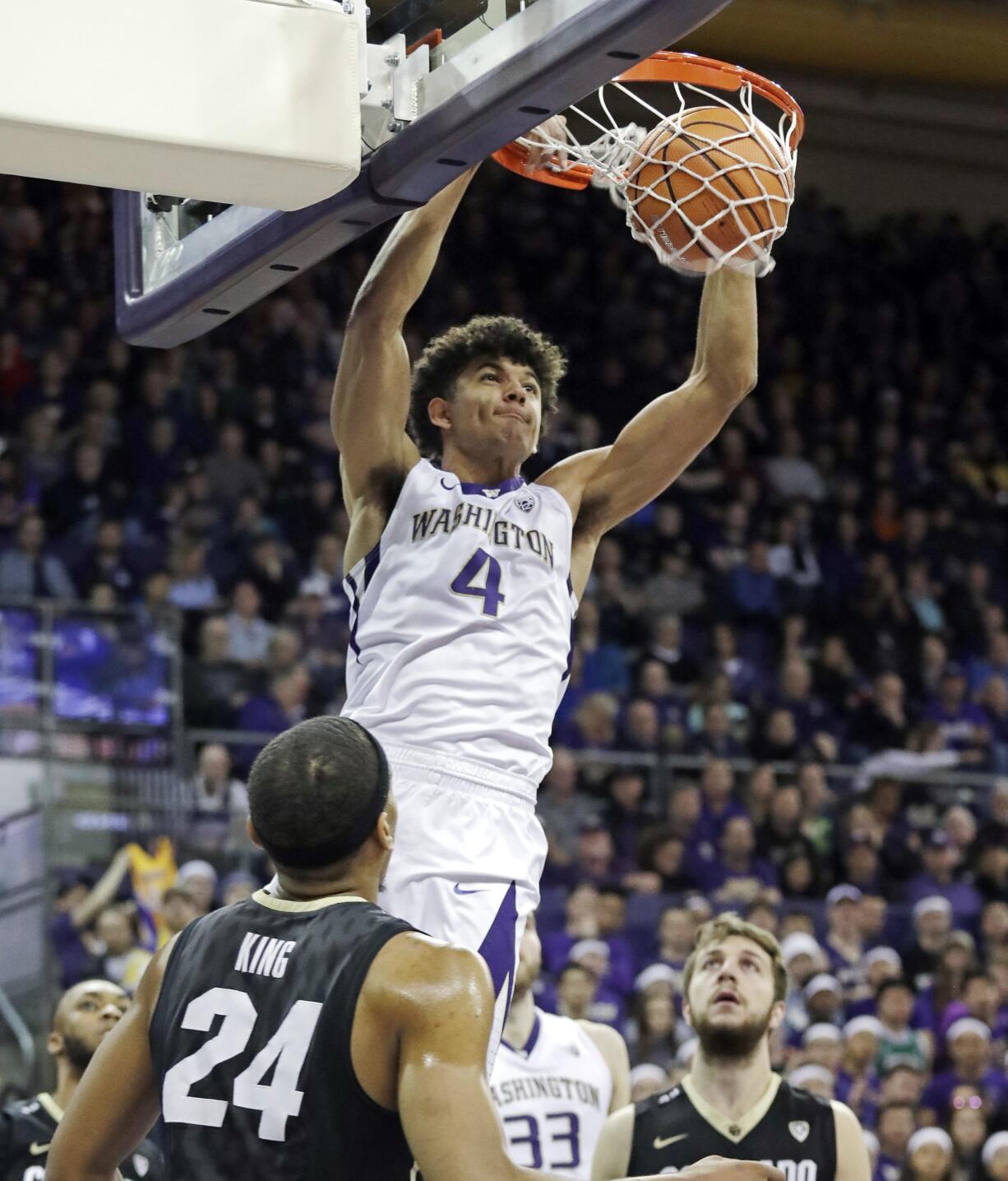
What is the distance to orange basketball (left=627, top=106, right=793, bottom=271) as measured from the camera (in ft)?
14.0

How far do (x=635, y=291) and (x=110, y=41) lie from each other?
1341 cm

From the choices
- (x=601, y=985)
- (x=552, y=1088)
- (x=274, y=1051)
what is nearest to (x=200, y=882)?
(x=601, y=985)

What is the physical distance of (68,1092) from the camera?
19.0ft

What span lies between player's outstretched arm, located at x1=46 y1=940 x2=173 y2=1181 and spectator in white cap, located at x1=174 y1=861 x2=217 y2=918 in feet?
21.3

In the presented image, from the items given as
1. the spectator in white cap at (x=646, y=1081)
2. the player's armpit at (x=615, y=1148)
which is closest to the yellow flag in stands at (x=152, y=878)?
the spectator in white cap at (x=646, y=1081)

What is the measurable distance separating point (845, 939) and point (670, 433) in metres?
7.27

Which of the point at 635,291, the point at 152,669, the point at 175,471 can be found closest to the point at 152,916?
the point at 152,669

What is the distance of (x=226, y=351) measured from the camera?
13.8 m

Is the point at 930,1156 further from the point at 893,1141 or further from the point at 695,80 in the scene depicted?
the point at 695,80

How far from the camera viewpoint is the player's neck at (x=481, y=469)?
468 cm

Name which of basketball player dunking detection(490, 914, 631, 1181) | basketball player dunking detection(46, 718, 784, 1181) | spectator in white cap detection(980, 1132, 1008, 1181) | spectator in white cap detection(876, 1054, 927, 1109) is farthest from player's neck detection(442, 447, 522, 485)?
spectator in white cap detection(876, 1054, 927, 1109)

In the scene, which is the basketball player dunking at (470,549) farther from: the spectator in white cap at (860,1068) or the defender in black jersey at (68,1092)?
the spectator in white cap at (860,1068)

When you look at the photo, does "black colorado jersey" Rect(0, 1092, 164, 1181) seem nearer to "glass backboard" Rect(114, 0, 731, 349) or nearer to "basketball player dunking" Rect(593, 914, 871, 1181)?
"basketball player dunking" Rect(593, 914, 871, 1181)

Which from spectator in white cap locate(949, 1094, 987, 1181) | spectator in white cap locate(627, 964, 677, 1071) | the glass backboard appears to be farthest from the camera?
spectator in white cap locate(949, 1094, 987, 1181)
